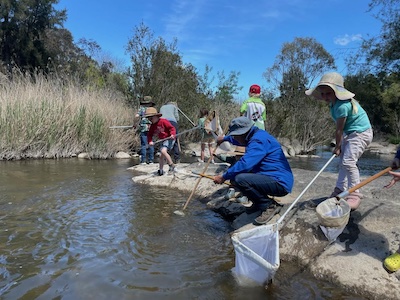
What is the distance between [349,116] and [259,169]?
43.2 inches

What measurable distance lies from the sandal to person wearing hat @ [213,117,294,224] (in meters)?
1.18

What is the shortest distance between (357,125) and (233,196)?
7.66 feet

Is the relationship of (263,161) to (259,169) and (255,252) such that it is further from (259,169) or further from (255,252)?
(255,252)

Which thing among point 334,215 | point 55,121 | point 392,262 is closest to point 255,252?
point 334,215

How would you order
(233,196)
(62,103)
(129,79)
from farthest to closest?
(129,79)
(62,103)
(233,196)

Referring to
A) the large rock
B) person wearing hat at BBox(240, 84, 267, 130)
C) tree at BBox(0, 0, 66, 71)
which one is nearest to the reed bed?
person wearing hat at BBox(240, 84, 267, 130)

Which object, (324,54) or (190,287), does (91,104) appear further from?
(324,54)

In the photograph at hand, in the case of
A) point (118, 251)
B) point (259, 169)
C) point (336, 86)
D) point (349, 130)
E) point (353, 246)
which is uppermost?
point (336, 86)

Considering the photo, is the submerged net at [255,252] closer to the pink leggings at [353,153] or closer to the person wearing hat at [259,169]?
the person wearing hat at [259,169]

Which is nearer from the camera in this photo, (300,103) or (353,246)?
(353,246)

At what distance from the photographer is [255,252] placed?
2930 mm

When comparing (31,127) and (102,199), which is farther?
(31,127)

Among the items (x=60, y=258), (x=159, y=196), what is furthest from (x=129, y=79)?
(x=60, y=258)

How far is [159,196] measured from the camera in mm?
5992
